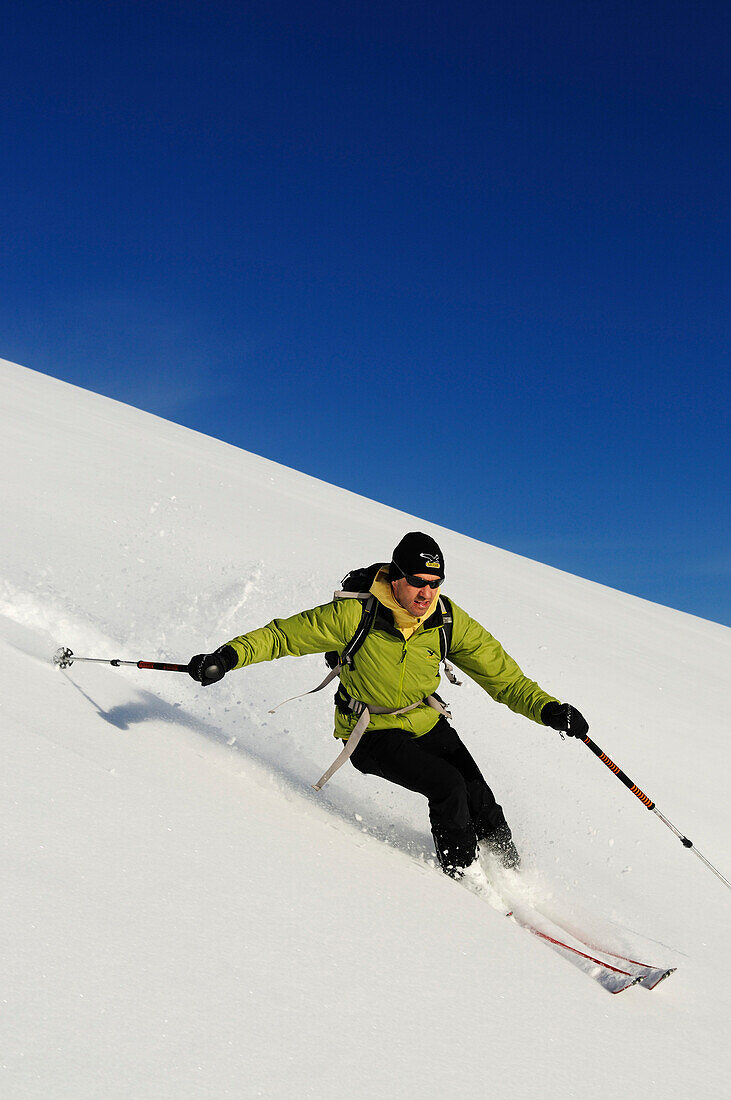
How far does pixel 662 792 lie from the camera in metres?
5.74

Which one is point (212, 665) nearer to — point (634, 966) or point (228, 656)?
point (228, 656)

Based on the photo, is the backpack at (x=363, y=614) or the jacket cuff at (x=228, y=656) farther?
the backpack at (x=363, y=614)

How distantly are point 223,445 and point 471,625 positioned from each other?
13.4 metres

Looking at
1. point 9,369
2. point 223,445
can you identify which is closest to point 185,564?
point 223,445

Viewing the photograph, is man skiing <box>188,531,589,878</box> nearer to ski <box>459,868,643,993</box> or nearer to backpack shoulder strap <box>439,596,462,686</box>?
backpack shoulder strap <box>439,596,462,686</box>

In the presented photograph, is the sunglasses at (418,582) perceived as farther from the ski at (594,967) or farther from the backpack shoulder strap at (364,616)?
the ski at (594,967)

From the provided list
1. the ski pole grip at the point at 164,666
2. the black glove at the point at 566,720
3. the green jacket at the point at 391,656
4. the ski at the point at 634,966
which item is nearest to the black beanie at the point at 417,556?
the green jacket at the point at 391,656

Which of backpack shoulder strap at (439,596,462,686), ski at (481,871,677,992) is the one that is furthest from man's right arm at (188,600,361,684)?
ski at (481,871,677,992)

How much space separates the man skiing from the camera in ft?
12.3

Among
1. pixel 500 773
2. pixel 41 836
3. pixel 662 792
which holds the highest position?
pixel 662 792

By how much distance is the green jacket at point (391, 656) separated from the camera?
3.86 metres

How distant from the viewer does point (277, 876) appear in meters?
2.86

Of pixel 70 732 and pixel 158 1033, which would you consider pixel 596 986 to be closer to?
pixel 158 1033

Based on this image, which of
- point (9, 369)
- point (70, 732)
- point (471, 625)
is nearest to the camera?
point (70, 732)
